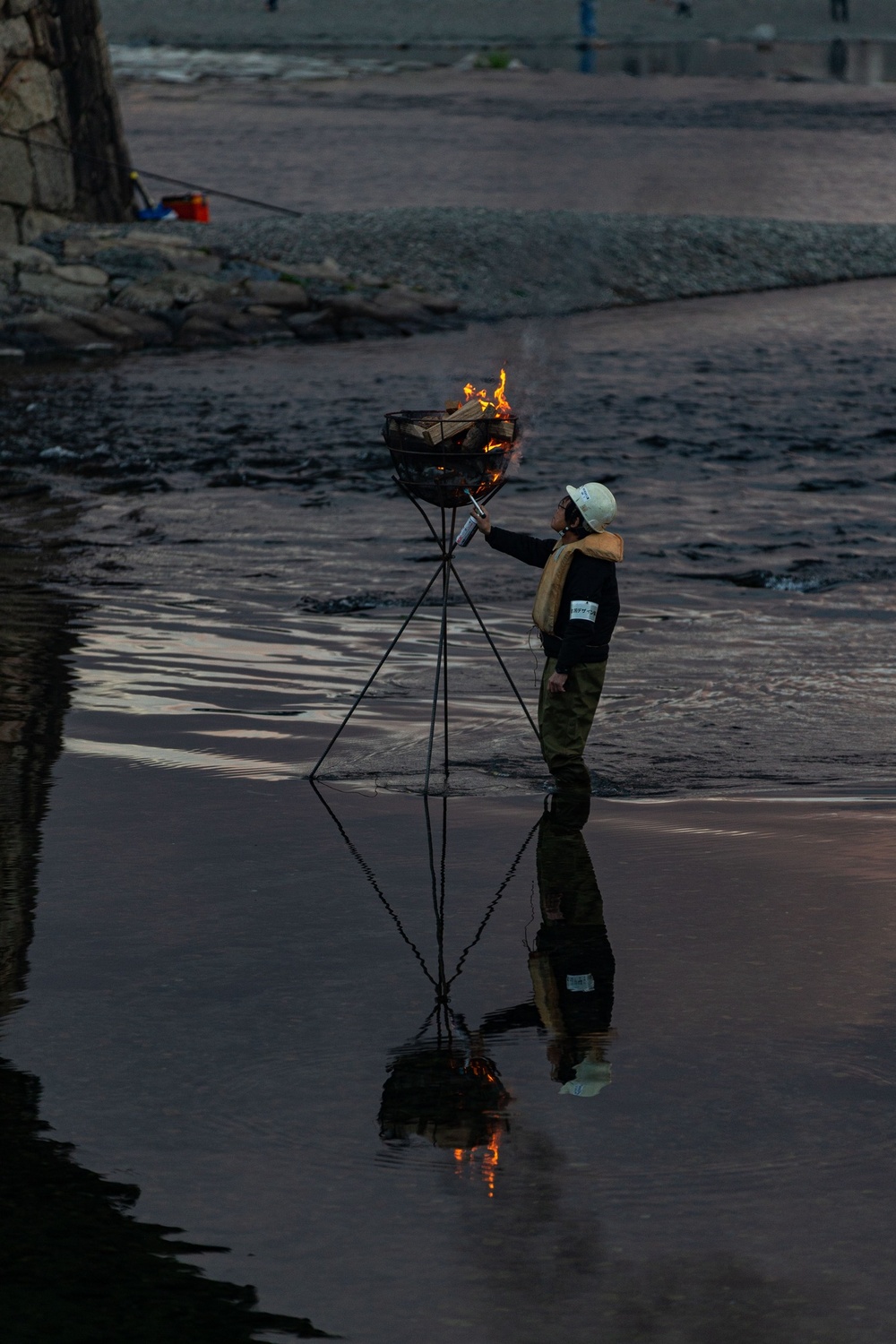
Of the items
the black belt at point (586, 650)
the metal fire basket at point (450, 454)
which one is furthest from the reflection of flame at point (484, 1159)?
the black belt at point (586, 650)

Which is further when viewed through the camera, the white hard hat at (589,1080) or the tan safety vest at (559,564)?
the tan safety vest at (559,564)

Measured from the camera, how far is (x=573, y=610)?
841cm

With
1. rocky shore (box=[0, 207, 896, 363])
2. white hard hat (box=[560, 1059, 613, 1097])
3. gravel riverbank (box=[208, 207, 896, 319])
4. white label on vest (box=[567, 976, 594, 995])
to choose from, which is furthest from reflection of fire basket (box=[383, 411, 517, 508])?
gravel riverbank (box=[208, 207, 896, 319])

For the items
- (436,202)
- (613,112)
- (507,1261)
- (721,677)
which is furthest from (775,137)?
(507,1261)

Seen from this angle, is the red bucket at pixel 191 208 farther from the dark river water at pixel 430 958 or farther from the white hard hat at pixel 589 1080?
the white hard hat at pixel 589 1080

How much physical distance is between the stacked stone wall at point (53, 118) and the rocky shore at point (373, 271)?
55 cm

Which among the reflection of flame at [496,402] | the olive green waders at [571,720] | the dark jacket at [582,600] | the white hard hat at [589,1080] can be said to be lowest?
the white hard hat at [589,1080]

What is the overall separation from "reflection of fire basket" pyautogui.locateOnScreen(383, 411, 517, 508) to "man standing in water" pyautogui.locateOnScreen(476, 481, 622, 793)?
0.25m

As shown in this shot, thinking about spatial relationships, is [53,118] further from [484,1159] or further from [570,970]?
[484,1159]

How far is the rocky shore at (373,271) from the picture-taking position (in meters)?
24.7

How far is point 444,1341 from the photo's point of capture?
455 cm

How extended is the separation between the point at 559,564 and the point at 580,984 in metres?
2.48

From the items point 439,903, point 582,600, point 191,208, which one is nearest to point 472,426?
point 582,600

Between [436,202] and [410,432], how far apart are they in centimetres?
2636
